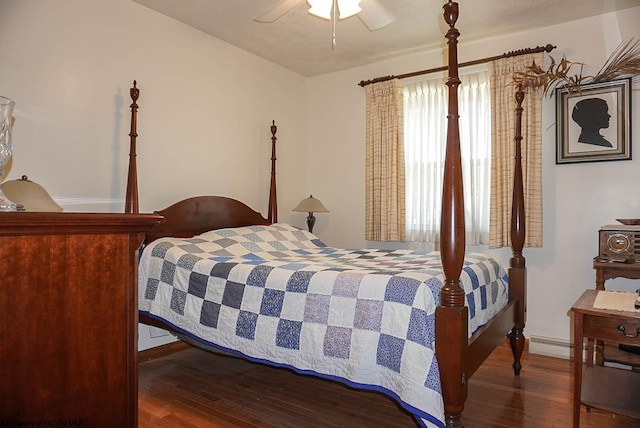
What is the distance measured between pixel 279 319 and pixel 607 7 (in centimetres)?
321

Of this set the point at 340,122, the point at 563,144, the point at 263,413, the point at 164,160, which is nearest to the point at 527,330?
the point at 563,144

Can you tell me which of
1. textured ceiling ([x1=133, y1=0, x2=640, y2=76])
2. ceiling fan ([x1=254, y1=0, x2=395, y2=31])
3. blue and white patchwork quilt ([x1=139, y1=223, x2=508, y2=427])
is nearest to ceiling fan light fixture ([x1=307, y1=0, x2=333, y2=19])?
ceiling fan ([x1=254, y1=0, x2=395, y2=31])

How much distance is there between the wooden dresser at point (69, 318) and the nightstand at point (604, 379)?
174 cm

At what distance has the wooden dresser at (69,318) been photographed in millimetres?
658

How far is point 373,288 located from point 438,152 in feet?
7.62

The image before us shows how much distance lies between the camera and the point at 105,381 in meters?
0.77

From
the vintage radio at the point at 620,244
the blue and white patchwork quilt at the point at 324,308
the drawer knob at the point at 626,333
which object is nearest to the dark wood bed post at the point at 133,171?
the blue and white patchwork quilt at the point at 324,308

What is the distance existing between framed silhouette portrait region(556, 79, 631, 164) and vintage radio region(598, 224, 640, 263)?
669 mm

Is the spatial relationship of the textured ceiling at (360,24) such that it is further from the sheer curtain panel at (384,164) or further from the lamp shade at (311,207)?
the lamp shade at (311,207)

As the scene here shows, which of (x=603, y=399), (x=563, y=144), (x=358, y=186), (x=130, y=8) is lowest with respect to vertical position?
(x=603, y=399)

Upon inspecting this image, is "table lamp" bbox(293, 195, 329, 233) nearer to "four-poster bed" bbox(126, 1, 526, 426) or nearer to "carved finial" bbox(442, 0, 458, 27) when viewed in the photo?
"four-poster bed" bbox(126, 1, 526, 426)

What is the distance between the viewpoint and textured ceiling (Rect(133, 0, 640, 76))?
9.86 feet

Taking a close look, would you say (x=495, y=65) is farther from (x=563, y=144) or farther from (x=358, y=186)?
(x=358, y=186)

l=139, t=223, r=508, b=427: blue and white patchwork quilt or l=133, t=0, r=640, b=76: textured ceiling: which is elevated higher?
l=133, t=0, r=640, b=76: textured ceiling
